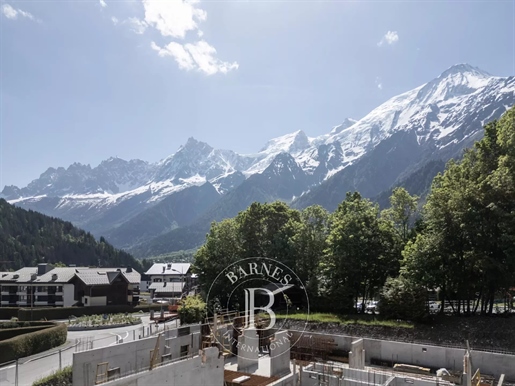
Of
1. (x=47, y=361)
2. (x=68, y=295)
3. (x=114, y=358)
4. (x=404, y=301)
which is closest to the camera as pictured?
(x=114, y=358)

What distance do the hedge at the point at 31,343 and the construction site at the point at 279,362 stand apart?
12294 mm

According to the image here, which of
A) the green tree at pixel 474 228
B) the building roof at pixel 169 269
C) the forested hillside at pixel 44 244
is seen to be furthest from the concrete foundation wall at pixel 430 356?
the forested hillside at pixel 44 244

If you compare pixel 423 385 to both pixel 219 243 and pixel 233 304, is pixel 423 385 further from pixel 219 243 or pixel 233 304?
pixel 219 243

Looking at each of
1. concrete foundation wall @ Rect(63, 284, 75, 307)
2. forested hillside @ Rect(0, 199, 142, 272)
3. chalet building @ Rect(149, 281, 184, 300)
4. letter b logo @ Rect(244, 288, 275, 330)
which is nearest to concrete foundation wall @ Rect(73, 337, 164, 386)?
letter b logo @ Rect(244, 288, 275, 330)

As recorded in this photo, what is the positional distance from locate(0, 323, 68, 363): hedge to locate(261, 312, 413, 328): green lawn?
15.6 metres

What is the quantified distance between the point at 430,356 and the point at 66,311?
41.6m

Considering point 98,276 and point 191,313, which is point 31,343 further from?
point 98,276

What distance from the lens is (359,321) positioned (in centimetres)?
2580

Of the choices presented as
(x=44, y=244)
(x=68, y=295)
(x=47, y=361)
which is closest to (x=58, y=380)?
(x=47, y=361)

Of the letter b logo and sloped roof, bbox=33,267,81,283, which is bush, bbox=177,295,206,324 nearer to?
the letter b logo

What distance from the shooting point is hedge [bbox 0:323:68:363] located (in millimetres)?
26288

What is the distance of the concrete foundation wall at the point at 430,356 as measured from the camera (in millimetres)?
19281

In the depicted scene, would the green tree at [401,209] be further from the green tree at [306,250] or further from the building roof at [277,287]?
the building roof at [277,287]

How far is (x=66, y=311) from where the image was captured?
47938 millimetres
